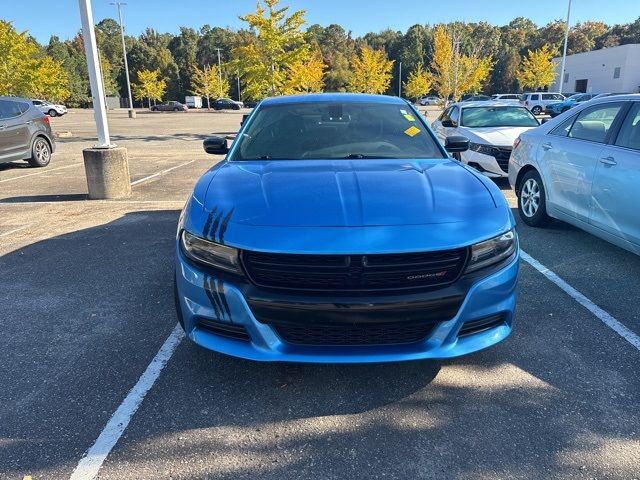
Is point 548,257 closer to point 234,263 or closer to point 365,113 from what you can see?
point 365,113

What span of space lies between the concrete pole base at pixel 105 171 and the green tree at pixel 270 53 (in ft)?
45.9

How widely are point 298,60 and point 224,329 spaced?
20.4 metres

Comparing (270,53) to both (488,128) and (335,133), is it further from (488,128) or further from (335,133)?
(335,133)

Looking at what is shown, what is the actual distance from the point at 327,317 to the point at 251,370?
85 centimetres

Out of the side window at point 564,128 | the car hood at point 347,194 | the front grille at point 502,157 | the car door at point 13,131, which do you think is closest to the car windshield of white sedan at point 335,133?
the car hood at point 347,194

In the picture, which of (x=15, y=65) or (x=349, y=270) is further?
(x=15, y=65)

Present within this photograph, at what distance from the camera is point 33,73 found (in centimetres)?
2402

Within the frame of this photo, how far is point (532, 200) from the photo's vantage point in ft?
20.1

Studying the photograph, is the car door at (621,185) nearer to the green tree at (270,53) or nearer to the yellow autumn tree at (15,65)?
the green tree at (270,53)

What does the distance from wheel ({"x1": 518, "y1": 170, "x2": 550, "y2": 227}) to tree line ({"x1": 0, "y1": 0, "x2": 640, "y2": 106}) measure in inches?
651

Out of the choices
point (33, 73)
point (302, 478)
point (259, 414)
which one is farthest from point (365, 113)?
point (33, 73)

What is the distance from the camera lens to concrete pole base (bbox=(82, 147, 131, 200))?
7910 mm

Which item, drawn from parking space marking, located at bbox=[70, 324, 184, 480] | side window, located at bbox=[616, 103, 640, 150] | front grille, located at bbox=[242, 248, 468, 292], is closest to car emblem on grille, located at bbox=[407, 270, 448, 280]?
front grille, located at bbox=[242, 248, 468, 292]

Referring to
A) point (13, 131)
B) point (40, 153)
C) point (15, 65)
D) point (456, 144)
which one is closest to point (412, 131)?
point (456, 144)
